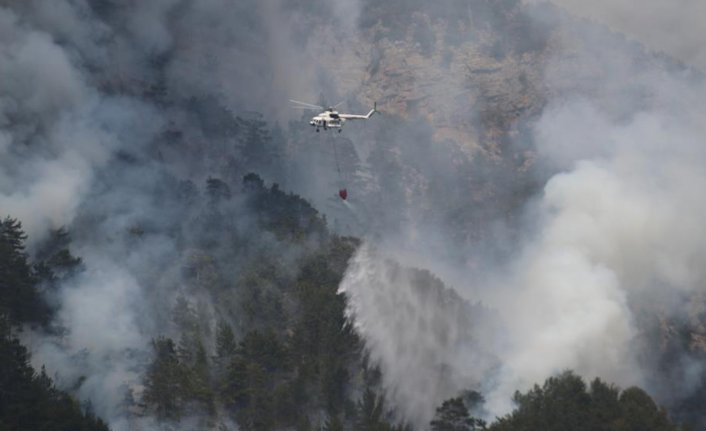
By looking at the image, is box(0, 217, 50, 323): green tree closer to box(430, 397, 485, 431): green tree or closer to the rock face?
box(430, 397, 485, 431): green tree

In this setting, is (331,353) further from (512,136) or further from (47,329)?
(512,136)

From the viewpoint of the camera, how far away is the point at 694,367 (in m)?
91.4

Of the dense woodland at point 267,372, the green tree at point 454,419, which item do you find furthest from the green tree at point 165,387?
the green tree at point 454,419

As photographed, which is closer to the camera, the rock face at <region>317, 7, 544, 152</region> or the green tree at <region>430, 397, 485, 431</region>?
the green tree at <region>430, 397, 485, 431</region>

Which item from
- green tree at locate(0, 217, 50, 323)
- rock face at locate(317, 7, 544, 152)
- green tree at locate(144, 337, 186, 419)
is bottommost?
green tree at locate(144, 337, 186, 419)

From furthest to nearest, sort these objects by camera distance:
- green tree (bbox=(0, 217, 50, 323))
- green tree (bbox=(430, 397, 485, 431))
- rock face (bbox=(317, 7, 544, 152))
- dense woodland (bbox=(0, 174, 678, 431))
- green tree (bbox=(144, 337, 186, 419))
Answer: rock face (bbox=(317, 7, 544, 152))
green tree (bbox=(0, 217, 50, 323))
green tree (bbox=(144, 337, 186, 419))
green tree (bbox=(430, 397, 485, 431))
dense woodland (bbox=(0, 174, 678, 431))

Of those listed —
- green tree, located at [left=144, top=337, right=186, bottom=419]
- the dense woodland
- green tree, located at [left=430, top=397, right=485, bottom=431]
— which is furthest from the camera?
green tree, located at [left=144, top=337, right=186, bottom=419]

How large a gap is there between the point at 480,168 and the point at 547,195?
31.5 ft

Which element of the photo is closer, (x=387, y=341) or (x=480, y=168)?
(x=387, y=341)

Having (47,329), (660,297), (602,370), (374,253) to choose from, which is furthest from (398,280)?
(47,329)

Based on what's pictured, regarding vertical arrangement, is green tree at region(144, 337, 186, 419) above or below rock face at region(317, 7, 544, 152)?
below

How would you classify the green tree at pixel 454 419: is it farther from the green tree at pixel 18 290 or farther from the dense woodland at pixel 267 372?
the green tree at pixel 18 290

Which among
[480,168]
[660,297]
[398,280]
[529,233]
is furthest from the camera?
[480,168]

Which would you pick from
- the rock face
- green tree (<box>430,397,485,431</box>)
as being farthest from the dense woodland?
the rock face
